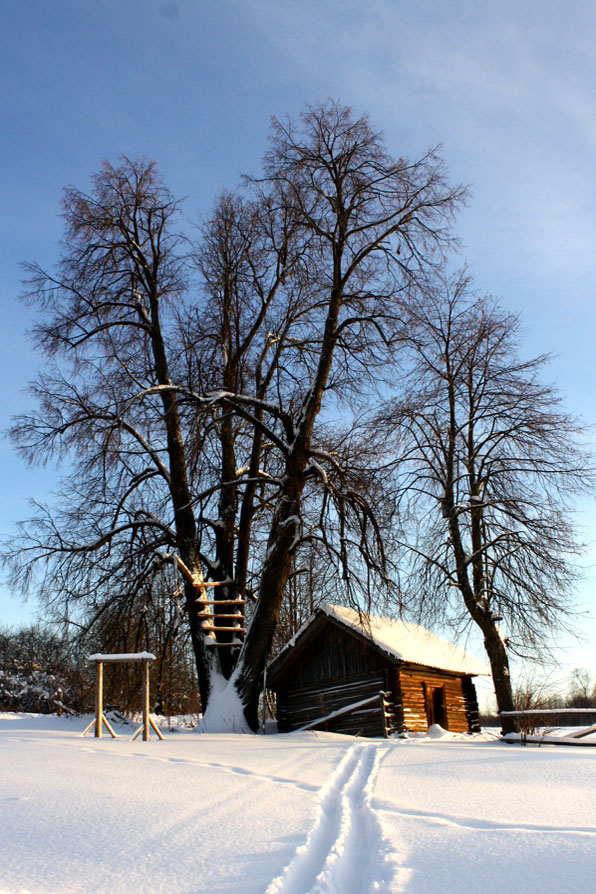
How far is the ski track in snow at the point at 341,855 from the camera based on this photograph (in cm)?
364

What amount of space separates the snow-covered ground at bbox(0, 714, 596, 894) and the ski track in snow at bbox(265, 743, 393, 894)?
0.01 meters

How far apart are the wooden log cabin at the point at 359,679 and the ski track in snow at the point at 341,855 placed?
11.9 m

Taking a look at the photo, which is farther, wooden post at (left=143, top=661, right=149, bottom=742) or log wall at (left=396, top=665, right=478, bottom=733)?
log wall at (left=396, top=665, right=478, bottom=733)

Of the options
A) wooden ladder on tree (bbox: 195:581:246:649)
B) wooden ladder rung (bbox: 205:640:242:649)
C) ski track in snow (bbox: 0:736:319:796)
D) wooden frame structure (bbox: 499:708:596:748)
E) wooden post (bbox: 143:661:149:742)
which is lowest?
wooden frame structure (bbox: 499:708:596:748)

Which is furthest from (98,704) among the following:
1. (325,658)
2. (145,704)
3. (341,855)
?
(341,855)

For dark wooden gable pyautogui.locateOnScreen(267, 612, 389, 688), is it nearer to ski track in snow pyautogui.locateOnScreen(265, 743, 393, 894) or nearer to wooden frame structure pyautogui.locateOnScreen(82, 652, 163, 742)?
wooden frame structure pyautogui.locateOnScreen(82, 652, 163, 742)

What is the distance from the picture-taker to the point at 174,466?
59.5ft

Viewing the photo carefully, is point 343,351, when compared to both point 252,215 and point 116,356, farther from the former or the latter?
point 116,356

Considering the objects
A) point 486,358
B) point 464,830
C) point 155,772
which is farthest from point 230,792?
point 486,358

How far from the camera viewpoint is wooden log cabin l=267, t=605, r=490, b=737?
60.9 ft

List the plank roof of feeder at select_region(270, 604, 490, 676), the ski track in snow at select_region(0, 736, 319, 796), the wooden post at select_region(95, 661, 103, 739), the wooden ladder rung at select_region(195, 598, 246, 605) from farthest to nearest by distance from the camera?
the plank roof of feeder at select_region(270, 604, 490, 676)
the wooden ladder rung at select_region(195, 598, 246, 605)
the wooden post at select_region(95, 661, 103, 739)
the ski track in snow at select_region(0, 736, 319, 796)

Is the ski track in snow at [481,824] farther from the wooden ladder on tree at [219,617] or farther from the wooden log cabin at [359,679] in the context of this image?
the wooden log cabin at [359,679]

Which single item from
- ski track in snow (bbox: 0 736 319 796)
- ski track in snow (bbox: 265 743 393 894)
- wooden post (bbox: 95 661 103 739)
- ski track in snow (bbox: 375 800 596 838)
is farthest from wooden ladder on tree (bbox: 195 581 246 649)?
ski track in snow (bbox: 375 800 596 838)

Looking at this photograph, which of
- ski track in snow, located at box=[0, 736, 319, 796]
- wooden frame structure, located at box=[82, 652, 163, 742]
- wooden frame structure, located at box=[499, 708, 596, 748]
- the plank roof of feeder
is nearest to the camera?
ski track in snow, located at box=[0, 736, 319, 796]
